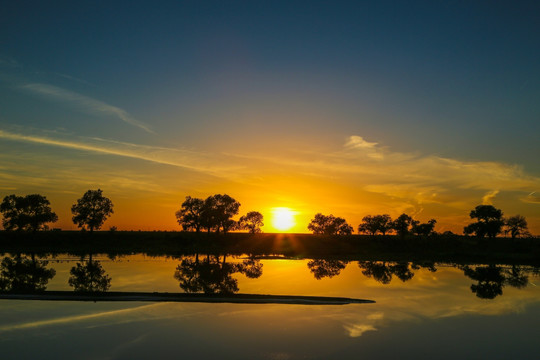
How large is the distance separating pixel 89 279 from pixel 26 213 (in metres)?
97.2

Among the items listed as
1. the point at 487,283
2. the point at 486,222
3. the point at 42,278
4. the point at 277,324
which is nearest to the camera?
the point at 277,324

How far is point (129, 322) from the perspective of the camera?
24438 mm

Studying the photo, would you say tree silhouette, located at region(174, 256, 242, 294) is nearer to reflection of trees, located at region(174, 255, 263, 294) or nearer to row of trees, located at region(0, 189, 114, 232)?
reflection of trees, located at region(174, 255, 263, 294)

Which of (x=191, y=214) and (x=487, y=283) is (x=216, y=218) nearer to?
(x=191, y=214)

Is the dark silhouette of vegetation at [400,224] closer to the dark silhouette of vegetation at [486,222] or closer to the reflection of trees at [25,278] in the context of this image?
the dark silhouette of vegetation at [486,222]

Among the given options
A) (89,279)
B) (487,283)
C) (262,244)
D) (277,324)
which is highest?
(262,244)

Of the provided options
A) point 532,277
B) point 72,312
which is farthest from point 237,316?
point 532,277

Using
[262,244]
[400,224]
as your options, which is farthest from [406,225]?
[262,244]

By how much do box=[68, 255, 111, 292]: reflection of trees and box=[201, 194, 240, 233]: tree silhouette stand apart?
75.0 metres

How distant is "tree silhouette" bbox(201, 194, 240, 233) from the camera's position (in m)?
130

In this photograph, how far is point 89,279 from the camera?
42.5 m

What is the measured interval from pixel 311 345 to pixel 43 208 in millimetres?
130003

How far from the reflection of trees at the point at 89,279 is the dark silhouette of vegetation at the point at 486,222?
→ 152 m

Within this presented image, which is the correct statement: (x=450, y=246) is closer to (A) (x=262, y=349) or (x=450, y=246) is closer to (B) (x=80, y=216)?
(A) (x=262, y=349)
